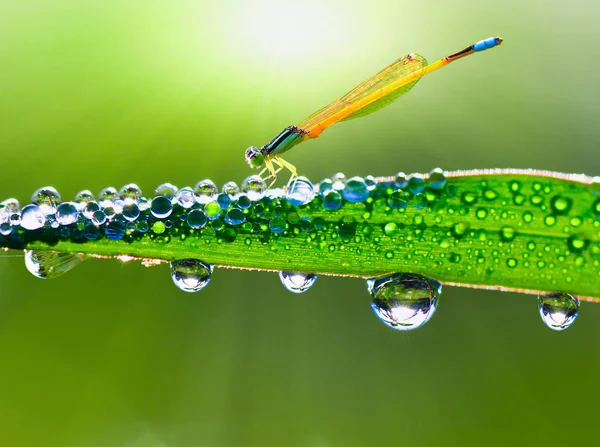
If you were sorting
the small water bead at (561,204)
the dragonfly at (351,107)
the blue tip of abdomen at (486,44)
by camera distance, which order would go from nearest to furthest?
the small water bead at (561,204), the blue tip of abdomen at (486,44), the dragonfly at (351,107)

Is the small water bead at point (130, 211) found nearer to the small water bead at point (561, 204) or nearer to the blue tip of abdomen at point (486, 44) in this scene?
the small water bead at point (561, 204)

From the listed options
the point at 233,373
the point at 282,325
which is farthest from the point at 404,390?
the point at 233,373

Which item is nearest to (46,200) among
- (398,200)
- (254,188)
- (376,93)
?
(254,188)

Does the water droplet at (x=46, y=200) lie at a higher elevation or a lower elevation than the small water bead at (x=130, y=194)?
lower

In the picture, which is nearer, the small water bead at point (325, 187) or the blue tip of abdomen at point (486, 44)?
the small water bead at point (325, 187)

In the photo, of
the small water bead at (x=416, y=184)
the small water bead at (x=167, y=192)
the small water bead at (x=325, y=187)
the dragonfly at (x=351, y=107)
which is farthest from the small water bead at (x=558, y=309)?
the dragonfly at (x=351, y=107)

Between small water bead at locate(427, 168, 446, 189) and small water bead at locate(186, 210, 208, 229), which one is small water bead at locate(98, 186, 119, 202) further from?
small water bead at locate(427, 168, 446, 189)

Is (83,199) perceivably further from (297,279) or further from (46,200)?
(297,279)
